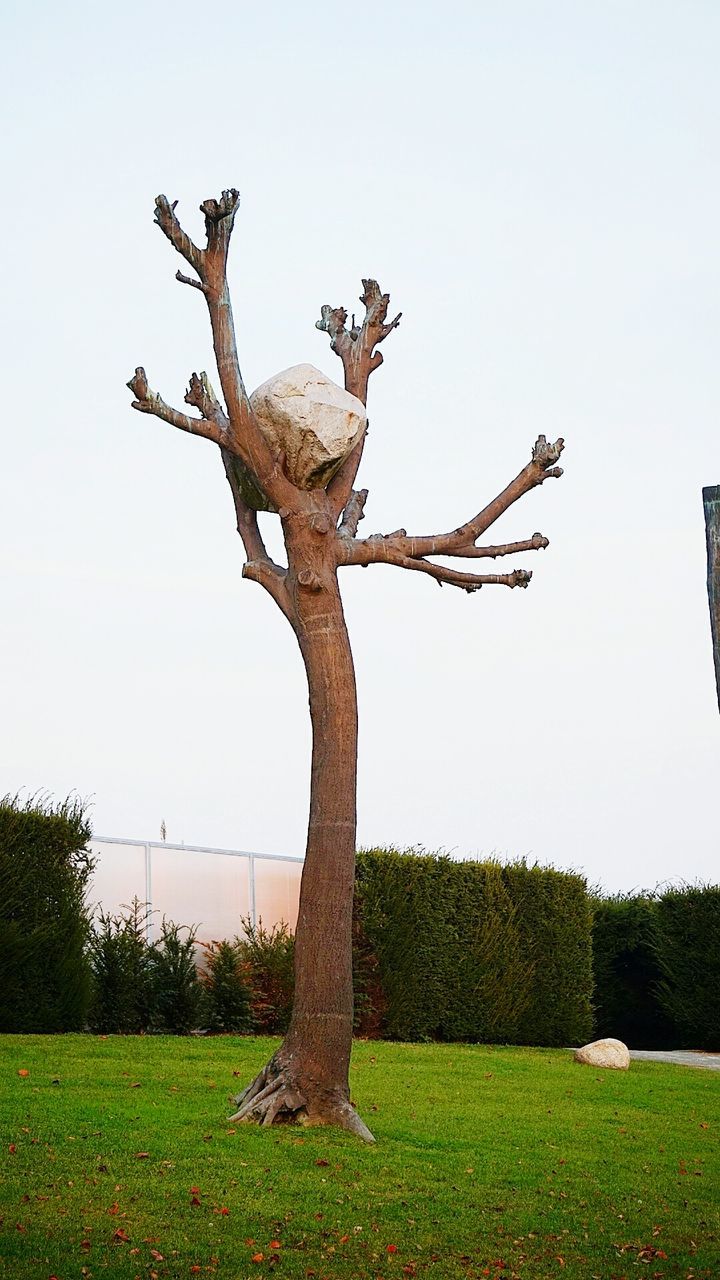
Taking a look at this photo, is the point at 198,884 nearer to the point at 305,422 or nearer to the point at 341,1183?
the point at 305,422

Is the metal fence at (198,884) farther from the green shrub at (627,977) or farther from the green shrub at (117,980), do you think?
the green shrub at (627,977)

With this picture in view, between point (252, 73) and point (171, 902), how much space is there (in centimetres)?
1015

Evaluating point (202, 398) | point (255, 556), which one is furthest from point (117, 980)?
point (202, 398)

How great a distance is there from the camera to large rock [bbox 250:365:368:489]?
8758mm

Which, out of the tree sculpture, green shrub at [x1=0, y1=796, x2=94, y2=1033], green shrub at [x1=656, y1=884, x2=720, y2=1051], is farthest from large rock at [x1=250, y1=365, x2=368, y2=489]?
green shrub at [x1=656, y1=884, x2=720, y2=1051]

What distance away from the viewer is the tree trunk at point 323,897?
783 cm

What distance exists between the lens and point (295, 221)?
11023mm

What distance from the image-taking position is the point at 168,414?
28.3ft

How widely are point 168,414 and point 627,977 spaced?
15.6m

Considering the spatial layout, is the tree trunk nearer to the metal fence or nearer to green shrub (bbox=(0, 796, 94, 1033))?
green shrub (bbox=(0, 796, 94, 1033))

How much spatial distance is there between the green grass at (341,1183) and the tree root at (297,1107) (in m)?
0.17

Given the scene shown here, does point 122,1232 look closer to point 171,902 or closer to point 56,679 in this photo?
point 171,902

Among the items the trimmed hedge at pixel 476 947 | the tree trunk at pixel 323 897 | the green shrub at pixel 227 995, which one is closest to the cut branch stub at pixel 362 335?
the tree trunk at pixel 323 897

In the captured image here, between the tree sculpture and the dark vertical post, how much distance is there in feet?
19.4
